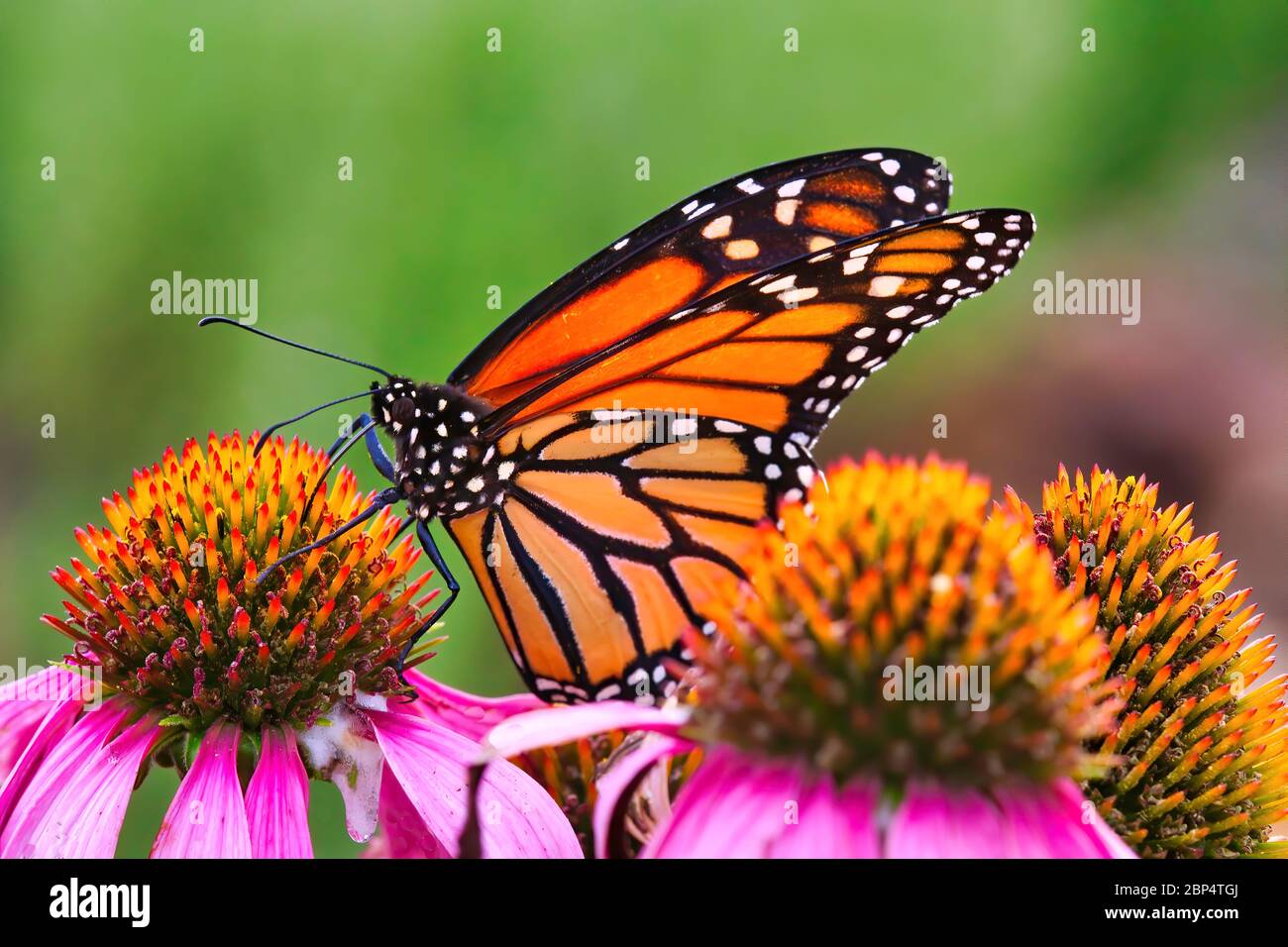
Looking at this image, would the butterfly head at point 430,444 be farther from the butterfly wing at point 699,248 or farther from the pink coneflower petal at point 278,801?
the pink coneflower petal at point 278,801

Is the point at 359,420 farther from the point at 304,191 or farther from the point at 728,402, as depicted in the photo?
the point at 304,191

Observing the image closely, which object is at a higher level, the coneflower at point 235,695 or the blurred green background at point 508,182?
the blurred green background at point 508,182

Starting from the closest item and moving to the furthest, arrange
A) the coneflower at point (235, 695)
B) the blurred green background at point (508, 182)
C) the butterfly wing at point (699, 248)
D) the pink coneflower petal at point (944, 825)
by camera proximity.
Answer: the pink coneflower petal at point (944, 825) < the coneflower at point (235, 695) < the butterfly wing at point (699, 248) < the blurred green background at point (508, 182)

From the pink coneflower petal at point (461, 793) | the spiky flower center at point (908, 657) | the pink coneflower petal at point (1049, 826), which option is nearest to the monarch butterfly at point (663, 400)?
the pink coneflower petal at point (461, 793)

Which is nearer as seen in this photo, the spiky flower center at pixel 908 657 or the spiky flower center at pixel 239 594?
the spiky flower center at pixel 908 657

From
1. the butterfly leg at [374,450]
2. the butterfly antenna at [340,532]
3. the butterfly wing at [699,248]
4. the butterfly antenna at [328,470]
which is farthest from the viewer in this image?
the butterfly wing at [699,248]

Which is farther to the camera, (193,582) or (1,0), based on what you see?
(1,0)

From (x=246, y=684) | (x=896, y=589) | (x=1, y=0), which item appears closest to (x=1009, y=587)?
(x=896, y=589)
